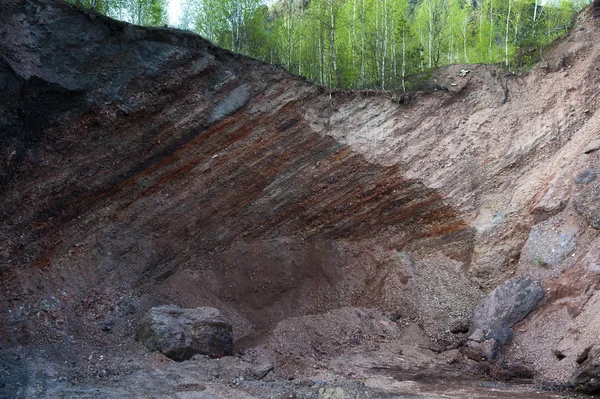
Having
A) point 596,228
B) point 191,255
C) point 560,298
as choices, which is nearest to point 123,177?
point 191,255

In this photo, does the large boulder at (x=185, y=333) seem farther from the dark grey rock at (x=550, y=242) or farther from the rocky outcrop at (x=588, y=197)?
the rocky outcrop at (x=588, y=197)

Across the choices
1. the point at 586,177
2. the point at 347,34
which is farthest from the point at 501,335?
the point at 347,34

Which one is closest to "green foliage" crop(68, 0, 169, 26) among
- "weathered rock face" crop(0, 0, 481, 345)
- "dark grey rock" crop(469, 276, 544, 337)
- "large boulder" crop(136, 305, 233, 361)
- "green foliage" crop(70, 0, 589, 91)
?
"green foliage" crop(70, 0, 589, 91)

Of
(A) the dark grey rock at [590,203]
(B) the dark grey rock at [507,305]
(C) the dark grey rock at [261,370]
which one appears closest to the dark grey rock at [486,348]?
(B) the dark grey rock at [507,305]

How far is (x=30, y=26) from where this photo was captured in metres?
10.6

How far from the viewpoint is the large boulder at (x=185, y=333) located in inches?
368

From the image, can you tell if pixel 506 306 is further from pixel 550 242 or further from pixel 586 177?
pixel 586 177

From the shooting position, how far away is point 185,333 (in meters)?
9.51

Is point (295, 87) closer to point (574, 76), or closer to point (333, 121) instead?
point (333, 121)

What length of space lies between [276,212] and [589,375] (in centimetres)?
728

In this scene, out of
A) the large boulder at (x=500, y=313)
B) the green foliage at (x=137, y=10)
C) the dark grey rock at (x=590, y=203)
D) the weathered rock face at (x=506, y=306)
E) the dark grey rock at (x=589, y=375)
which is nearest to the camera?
the dark grey rock at (x=589, y=375)

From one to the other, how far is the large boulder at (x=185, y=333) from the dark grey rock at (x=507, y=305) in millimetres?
5269

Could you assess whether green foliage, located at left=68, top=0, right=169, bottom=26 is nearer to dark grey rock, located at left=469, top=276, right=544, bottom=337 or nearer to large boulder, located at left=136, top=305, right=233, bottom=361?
large boulder, located at left=136, top=305, right=233, bottom=361

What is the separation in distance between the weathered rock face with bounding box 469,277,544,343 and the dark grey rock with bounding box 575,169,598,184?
2.57 metres
